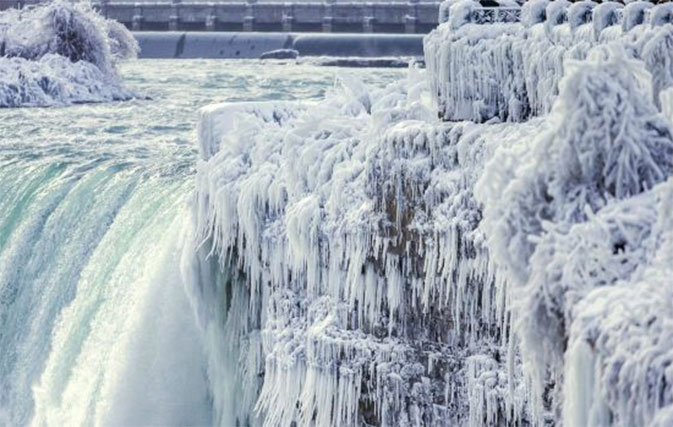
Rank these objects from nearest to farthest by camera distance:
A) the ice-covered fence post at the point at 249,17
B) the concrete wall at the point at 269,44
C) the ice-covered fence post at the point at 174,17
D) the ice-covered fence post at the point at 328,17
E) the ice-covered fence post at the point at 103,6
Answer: the concrete wall at the point at 269,44 → the ice-covered fence post at the point at 328,17 → the ice-covered fence post at the point at 249,17 → the ice-covered fence post at the point at 174,17 → the ice-covered fence post at the point at 103,6

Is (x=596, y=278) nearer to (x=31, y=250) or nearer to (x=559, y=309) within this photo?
(x=559, y=309)

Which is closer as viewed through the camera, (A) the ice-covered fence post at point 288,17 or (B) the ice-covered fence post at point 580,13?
(B) the ice-covered fence post at point 580,13

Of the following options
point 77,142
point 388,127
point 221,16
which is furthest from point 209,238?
point 221,16

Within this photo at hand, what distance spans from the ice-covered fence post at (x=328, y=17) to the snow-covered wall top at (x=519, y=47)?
46.4 meters

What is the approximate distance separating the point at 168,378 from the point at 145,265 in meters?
0.92

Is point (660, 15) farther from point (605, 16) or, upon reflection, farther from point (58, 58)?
point (58, 58)

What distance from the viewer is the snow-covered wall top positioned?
36.1ft

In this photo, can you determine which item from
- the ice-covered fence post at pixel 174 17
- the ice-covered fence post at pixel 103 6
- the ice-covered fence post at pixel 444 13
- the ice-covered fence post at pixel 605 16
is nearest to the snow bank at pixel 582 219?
the ice-covered fence post at pixel 605 16

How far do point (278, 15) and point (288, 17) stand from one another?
0.96ft

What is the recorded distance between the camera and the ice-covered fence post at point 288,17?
59719 millimetres

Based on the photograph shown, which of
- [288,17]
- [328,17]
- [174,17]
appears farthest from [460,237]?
[174,17]

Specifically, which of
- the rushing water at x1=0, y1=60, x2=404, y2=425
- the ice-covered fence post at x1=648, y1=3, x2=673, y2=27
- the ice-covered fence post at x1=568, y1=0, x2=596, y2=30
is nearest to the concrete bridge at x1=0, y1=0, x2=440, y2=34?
the rushing water at x1=0, y1=60, x2=404, y2=425

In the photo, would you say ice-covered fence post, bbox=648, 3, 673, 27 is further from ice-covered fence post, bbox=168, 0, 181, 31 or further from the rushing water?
ice-covered fence post, bbox=168, 0, 181, 31

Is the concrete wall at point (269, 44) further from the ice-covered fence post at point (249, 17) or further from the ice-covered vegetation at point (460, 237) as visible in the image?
the ice-covered vegetation at point (460, 237)
